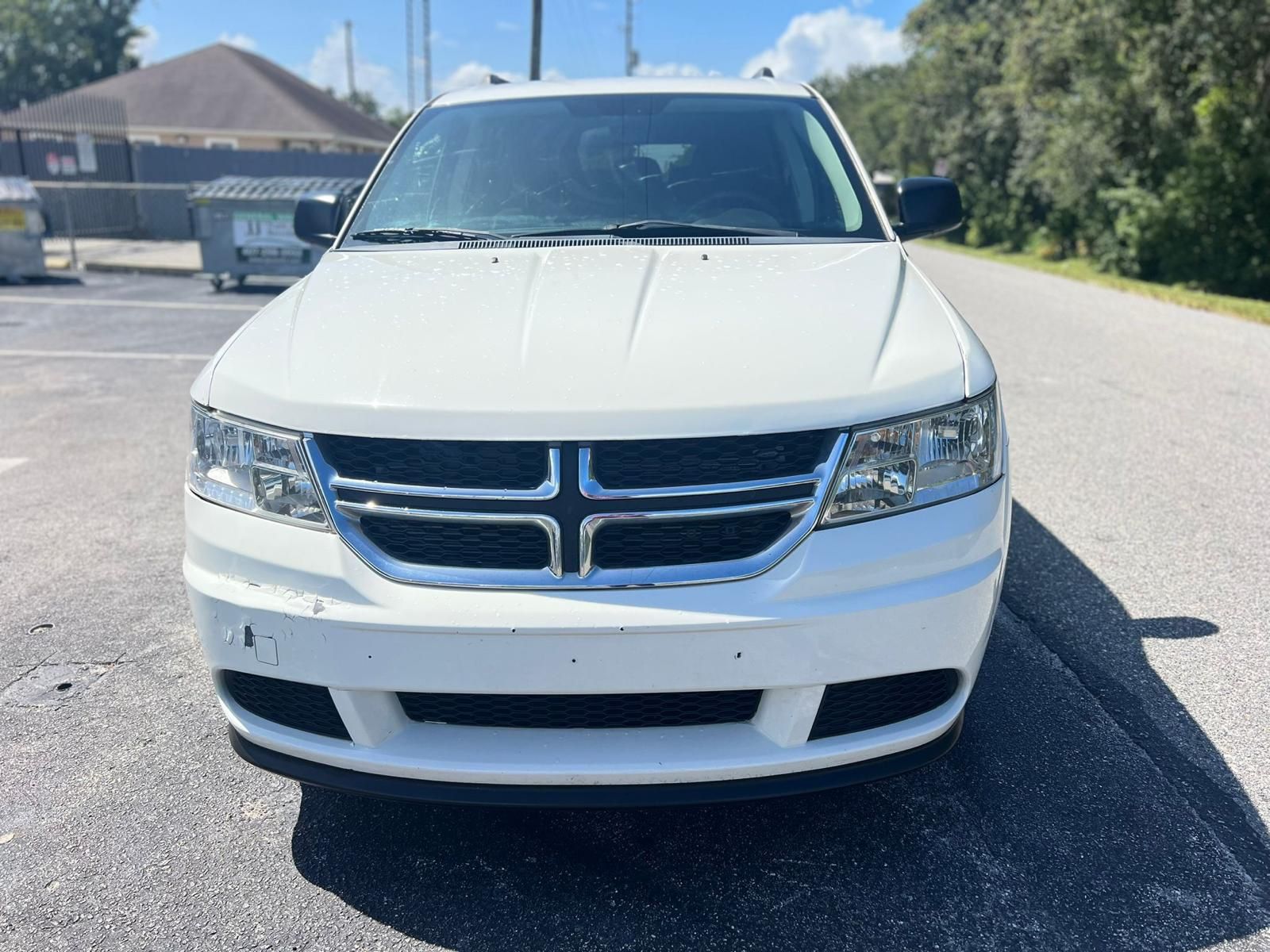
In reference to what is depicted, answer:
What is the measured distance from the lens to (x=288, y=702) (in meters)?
2.26

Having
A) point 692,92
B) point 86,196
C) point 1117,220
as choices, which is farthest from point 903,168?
point 692,92

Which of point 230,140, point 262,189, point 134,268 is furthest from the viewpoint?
point 230,140

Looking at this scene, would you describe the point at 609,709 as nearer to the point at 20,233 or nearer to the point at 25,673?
the point at 25,673

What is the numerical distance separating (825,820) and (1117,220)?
22.4 m

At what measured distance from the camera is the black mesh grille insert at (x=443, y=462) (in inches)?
82.9

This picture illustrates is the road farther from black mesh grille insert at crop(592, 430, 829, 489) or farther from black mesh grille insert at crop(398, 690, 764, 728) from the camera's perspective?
black mesh grille insert at crop(592, 430, 829, 489)

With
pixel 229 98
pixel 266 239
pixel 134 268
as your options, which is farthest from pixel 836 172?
pixel 229 98

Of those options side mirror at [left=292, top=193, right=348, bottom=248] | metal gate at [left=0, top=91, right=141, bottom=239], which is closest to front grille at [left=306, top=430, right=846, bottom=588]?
side mirror at [left=292, top=193, right=348, bottom=248]

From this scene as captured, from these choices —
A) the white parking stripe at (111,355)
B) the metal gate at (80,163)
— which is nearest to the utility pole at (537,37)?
the metal gate at (80,163)

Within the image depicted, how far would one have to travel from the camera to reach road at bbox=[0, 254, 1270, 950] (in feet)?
7.29

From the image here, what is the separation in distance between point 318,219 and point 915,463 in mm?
2572

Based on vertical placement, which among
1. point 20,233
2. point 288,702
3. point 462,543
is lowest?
point 20,233

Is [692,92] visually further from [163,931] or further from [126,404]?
[126,404]

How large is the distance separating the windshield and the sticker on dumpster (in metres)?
11.1
